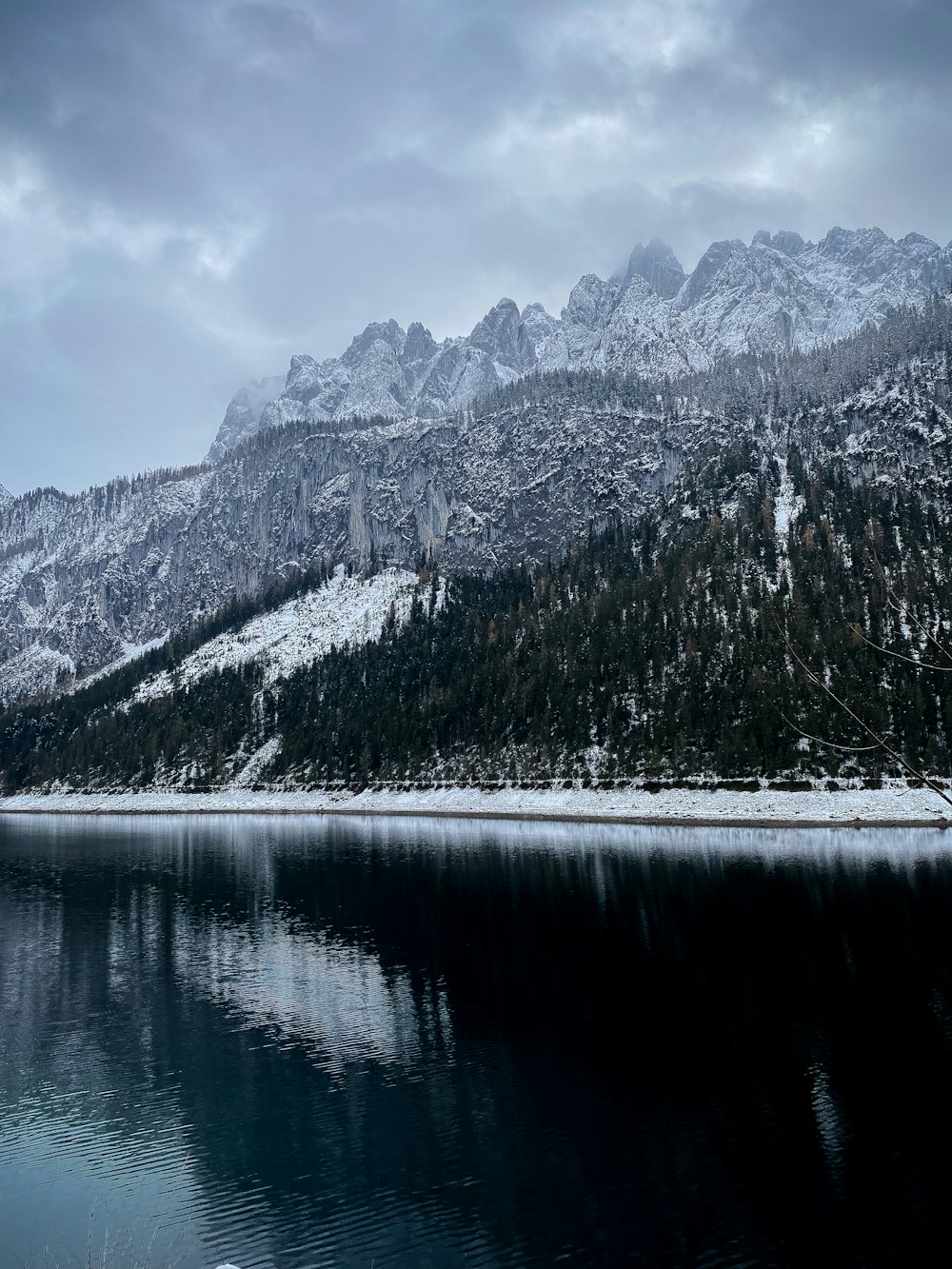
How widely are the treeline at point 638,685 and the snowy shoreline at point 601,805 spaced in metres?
5.19

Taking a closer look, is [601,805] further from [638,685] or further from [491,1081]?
[491,1081]

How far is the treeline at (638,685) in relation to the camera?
4063 inches

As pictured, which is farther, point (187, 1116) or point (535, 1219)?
point (187, 1116)

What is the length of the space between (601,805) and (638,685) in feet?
98.7

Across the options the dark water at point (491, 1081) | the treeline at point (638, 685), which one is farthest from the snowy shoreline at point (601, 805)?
the dark water at point (491, 1081)

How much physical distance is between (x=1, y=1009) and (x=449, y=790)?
319 feet

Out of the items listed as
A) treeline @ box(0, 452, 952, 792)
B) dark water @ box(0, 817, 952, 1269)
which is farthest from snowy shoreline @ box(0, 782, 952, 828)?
dark water @ box(0, 817, 952, 1269)

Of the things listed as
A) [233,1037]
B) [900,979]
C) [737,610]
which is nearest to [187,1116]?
[233,1037]

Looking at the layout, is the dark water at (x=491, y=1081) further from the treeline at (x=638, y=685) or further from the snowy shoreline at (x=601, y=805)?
the treeline at (x=638, y=685)

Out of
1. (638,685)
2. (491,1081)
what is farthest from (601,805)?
(491,1081)

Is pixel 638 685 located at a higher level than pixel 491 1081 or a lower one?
higher

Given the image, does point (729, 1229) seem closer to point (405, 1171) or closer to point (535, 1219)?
point (535, 1219)

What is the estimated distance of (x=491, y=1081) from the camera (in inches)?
864

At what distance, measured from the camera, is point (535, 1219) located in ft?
50.0
